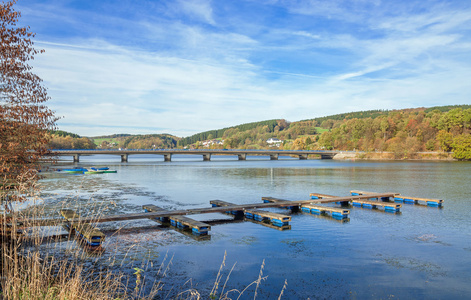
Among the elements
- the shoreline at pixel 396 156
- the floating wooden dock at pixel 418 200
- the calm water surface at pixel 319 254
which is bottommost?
the calm water surface at pixel 319 254

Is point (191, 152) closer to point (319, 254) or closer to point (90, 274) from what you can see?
point (319, 254)

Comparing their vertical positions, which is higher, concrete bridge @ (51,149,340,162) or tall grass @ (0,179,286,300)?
concrete bridge @ (51,149,340,162)

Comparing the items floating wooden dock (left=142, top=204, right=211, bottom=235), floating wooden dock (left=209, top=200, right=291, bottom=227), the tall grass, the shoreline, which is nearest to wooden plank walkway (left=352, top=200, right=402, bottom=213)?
floating wooden dock (left=209, top=200, right=291, bottom=227)

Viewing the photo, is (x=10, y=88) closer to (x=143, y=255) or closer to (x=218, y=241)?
(x=143, y=255)

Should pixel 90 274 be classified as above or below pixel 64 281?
below

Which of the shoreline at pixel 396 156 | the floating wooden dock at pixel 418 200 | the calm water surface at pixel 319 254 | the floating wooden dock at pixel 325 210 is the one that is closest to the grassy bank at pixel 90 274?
the calm water surface at pixel 319 254

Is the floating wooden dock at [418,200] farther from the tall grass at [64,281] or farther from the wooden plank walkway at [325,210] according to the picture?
the tall grass at [64,281]

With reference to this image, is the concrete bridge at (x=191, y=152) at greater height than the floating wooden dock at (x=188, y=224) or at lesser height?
greater

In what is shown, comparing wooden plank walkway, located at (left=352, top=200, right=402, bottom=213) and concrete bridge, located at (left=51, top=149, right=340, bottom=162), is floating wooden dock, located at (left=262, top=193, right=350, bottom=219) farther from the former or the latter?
concrete bridge, located at (left=51, top=149, right=340, bottom=162)

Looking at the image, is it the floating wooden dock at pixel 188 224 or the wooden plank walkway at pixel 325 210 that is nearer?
the floating wooden dock at pixel 188 224

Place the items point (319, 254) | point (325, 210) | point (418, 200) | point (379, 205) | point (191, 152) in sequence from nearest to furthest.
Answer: point (319, 254)
point (325, 210)
point (379, 205)
point (418, 200)
point (191, 152)

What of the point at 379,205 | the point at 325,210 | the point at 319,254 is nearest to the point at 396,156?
the point at 379,205

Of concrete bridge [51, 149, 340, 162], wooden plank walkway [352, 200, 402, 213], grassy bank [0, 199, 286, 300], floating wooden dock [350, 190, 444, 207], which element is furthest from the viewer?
concrete bridge [51, 149, 340, 162]

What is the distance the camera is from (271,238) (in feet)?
66.1
